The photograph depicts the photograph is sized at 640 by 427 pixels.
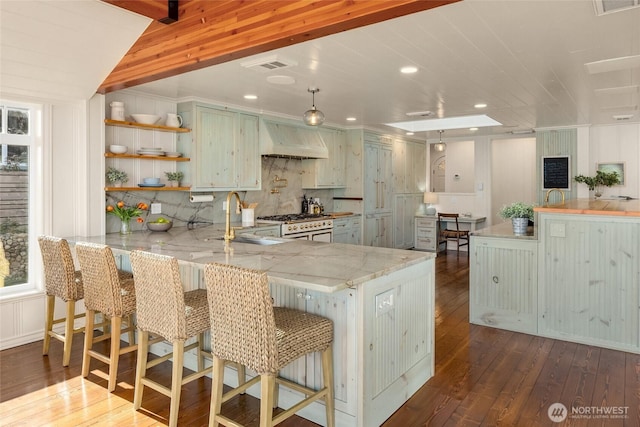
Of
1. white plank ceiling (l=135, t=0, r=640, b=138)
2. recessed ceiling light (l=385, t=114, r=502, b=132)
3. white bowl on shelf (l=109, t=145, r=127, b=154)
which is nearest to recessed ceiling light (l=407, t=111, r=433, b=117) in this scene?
white plank ceiling (l=135, t=0, r=640, b=138)

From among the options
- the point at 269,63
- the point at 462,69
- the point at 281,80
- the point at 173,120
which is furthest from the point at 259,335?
the point at 173,120

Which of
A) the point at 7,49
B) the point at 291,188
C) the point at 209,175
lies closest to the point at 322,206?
the point at 291,188

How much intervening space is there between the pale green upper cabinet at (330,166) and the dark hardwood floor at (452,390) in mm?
3590

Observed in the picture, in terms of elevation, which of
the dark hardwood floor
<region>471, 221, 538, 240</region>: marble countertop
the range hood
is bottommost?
the dark hardwood floor

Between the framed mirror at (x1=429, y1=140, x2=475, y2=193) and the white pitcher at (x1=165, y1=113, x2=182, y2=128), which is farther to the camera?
the framed mirror at (x1=429, y1=140, x2=475, y2=193)

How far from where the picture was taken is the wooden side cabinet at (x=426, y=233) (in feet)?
28.5

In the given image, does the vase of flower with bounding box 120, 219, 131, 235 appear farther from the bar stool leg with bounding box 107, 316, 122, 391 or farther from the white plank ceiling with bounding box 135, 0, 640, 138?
the bar stool leg with bounding box 107, 316, 122, 391

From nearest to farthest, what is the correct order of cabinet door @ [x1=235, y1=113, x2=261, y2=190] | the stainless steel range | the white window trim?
the white window trim, cabinet door @ [x1=235, y1=113, x2=261, y2=190], the stainless steel range

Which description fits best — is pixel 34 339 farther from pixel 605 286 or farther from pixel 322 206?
pixel 605 286

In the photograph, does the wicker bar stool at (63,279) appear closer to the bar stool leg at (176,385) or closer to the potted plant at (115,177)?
the potted plant at (115,177)

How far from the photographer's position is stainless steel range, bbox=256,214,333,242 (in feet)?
18.3

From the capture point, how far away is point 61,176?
3.97 metres

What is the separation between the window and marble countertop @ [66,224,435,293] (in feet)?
1.69

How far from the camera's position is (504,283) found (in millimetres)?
4160
